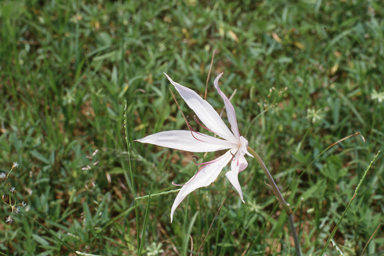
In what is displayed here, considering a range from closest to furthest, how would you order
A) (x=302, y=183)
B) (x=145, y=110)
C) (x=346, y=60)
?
(x=302, y=183) < (x=145, y=110) < (x=346, y=60)

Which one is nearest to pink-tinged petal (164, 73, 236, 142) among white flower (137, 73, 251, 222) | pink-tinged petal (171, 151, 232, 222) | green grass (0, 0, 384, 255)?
white flower (137, 73, 251, 222)

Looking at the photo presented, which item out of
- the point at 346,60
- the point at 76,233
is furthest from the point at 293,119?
the point at 76,233

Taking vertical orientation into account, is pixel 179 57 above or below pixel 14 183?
above

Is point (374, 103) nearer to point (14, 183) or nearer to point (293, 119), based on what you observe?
point (293, 119)

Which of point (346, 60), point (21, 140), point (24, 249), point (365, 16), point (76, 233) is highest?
point (365, 16)

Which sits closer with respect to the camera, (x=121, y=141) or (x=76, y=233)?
(x=76, y=233)

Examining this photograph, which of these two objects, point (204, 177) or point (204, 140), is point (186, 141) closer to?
point (204, 140)

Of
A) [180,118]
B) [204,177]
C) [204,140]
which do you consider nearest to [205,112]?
[204,140]

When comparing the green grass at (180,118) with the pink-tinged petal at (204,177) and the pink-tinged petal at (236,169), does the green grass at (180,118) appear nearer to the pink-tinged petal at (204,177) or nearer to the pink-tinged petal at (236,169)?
the pink-tinged petal at (204,177)

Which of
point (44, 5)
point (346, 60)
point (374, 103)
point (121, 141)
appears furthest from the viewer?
point (44, 5)
